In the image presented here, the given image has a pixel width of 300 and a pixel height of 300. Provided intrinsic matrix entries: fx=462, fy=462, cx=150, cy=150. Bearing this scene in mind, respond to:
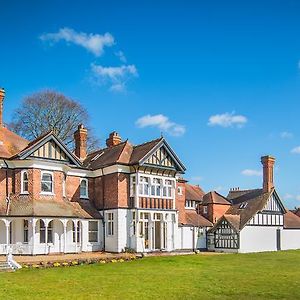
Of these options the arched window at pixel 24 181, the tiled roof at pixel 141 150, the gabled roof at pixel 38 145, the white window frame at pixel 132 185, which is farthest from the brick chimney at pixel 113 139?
the arched window at pixel 24 181

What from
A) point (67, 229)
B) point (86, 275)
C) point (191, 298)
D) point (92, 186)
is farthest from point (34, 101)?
point (191, 298)

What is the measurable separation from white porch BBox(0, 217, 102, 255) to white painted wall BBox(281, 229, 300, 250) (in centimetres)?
2214

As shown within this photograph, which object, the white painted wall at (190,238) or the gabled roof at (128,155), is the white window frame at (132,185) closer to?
the gabled roof at (128,155)

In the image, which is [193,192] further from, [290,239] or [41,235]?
[41,235]

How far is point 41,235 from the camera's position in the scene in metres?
29.5

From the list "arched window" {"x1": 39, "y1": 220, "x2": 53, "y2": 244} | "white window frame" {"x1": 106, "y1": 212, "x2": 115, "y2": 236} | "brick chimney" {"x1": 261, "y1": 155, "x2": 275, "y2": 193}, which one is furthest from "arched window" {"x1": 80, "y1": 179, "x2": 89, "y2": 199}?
"brick chimney" {"x1": 261, "y1": 155, "x2": 275, "y2": 193}

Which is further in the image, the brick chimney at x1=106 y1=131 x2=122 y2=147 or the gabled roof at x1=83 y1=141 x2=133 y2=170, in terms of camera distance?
the brick chimney at x1=106 y1=131 x2=122 y2=147

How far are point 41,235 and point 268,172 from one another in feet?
78.0

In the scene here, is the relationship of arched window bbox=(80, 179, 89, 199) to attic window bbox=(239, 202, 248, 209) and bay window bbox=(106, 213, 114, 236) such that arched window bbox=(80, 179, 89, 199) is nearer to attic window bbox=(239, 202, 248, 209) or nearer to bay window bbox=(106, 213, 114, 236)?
bay window bbox=(106, 213, 114, 236)

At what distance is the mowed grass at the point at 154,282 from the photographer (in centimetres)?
1525

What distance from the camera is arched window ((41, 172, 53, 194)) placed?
99.2 ft

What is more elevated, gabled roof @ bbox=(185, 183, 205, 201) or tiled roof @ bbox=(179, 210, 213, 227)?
gabled roof @ bbox=(185, 183, 205, 201)

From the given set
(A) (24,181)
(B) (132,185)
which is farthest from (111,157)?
(A) (24,181)

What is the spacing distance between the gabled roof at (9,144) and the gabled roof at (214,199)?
60.9ft
